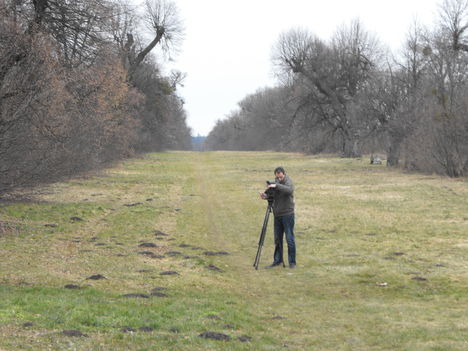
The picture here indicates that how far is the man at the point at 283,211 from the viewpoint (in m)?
13.9

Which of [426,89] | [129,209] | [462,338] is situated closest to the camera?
[462,338]

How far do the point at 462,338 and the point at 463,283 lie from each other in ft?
12.6

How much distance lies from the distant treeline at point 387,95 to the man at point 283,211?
85.4ft

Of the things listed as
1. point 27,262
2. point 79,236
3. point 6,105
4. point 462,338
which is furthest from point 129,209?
point 462,338

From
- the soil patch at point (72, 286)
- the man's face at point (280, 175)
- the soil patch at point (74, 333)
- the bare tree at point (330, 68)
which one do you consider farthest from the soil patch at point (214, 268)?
the bare tree at point (330, 68)

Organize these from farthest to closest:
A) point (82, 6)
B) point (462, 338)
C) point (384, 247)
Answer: point (82, 6) < point (384, 247) < point (462, 338)

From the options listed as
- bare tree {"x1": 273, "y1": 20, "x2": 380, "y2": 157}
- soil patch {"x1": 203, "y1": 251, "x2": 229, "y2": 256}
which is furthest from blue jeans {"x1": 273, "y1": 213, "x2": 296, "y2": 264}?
bare tree {"x1": 273, "y1": 20, "x2": 380, "y2": 157}

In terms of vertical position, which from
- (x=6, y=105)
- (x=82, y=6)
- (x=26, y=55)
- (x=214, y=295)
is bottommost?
(x=214, y=295)

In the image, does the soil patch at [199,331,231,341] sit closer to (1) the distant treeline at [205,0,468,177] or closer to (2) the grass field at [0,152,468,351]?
(2) the grass field at [0,152,468,351]

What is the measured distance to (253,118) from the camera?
14550 centimetres

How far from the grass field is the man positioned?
51cm

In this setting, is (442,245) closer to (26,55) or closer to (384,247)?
(384,247)

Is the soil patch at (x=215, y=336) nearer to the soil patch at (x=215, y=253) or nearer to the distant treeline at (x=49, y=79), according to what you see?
the soil patch at (x=215, y=253)

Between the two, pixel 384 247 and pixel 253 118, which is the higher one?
pixel 253 118
